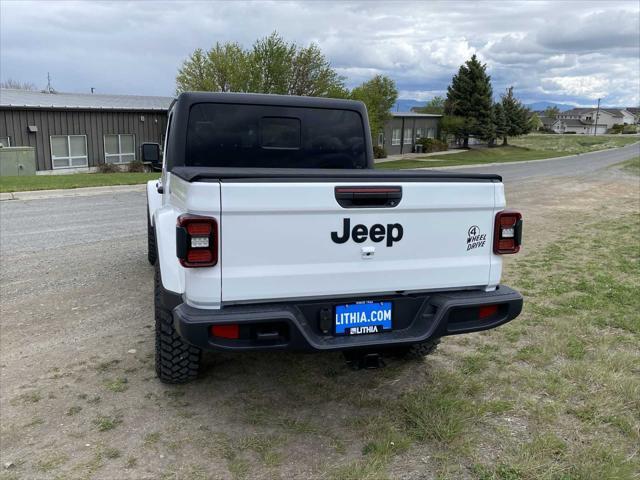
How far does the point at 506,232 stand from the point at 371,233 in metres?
0.99

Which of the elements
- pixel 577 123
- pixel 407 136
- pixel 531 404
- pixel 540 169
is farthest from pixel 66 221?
pixel 577 123

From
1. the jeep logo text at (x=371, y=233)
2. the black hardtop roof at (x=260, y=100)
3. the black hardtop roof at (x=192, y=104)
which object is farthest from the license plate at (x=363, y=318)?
the black hardtop roof at (x=260, y=100)

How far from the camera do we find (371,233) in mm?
3289

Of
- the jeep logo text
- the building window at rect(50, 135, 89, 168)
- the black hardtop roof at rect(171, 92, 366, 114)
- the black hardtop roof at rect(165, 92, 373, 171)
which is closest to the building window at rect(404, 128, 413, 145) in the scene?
the building window at rect(50, 135, 89, 168)

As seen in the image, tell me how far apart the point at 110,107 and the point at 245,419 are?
2641 centimetres

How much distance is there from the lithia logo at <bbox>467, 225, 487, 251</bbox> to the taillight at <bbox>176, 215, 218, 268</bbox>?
5.31 ft

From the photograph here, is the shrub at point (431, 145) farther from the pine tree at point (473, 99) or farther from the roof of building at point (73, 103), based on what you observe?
the roof of building at point (73, 103)

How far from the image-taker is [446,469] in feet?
10.0

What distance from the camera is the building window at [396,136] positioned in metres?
44.3

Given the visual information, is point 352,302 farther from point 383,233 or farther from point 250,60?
point 250,60

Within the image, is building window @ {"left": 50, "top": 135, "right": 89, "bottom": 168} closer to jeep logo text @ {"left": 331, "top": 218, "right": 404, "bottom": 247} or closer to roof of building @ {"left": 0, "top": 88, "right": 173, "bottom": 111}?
roof of building @ {"left": 0, "top": 88, "right": 173, "bottom": 111}

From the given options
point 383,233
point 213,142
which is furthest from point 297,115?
point 383,233

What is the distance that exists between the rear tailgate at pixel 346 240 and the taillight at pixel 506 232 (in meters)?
0.06

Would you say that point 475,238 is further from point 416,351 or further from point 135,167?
point 135,167
